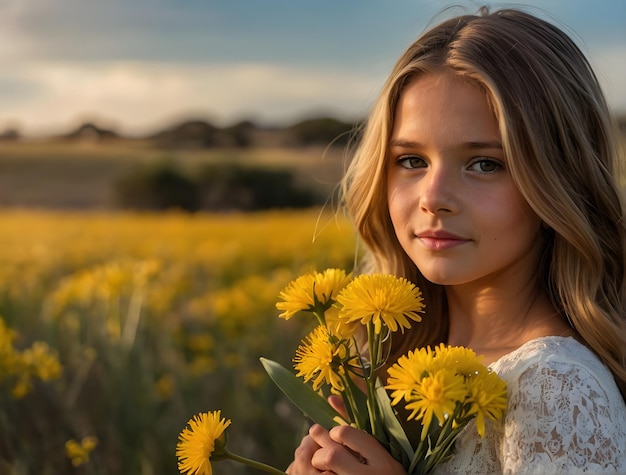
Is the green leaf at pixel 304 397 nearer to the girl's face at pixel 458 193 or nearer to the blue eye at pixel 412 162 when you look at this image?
the girl's face at pixel 458 193

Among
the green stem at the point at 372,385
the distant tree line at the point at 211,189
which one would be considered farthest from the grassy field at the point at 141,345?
the distant tree line at the point at 211,189

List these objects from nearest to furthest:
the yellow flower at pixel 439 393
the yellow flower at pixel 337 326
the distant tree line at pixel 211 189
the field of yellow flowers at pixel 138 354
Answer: the yellow flower at pixel 439 393
the yellow flower at pixel 337 326
the field of yellow flowers at pixel 138 354
the distant tree line at pixel 211 189

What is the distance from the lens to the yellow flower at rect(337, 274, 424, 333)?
1198 mm

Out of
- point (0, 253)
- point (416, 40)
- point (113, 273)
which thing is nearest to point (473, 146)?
point (416, 40)

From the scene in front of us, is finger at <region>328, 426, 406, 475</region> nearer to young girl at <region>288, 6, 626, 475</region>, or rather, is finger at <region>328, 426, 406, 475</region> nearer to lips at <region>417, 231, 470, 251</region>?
young girl at <region>288, 6, 626, 475</region>

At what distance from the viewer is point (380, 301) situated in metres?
1.20

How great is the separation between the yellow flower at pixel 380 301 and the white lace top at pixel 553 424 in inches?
8.4

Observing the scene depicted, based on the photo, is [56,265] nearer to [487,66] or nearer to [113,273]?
[113,273]

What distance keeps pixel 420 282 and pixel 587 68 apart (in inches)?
19.8

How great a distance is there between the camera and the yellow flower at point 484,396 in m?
1.11

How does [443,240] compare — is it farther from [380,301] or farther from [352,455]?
[352,455]

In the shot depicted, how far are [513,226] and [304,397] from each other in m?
0.44

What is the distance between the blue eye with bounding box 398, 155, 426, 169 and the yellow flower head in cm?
28

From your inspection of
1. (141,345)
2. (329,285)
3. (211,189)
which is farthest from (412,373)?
(211,189)
